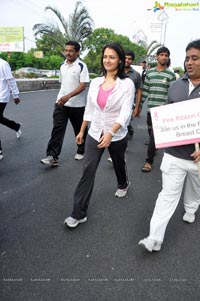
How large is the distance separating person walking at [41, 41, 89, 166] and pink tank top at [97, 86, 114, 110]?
1.56 metres

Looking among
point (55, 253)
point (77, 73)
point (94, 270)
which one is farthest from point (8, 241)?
point (77, 73)

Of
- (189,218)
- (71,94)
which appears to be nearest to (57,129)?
(71,94)

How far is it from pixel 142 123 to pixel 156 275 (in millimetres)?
6744

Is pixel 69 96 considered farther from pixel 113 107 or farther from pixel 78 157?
pixel 113 107

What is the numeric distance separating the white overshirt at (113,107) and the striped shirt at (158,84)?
1677 millimetres

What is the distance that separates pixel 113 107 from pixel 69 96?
64.3 inches

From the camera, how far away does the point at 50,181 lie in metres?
4.02

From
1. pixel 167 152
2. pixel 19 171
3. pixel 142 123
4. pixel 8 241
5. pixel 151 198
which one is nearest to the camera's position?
pixel 167 152

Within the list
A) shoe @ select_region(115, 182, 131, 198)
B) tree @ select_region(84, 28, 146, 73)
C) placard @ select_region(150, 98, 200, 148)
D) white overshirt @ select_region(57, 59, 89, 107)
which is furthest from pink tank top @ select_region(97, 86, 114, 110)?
tree @ select_region(84, 28, 146, 73)

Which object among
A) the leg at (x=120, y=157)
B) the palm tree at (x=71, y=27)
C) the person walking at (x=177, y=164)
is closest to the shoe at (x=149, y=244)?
the person walking at (x=177, y=164)

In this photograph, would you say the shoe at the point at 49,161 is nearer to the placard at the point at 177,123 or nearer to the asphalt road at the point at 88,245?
the asphalt road at the point at 88,245

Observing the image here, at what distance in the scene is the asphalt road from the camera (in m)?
2.14

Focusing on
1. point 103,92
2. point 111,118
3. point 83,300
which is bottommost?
point 83,300

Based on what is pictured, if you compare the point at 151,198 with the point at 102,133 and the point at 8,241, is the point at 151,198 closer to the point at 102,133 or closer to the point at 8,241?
the point at 102,133
